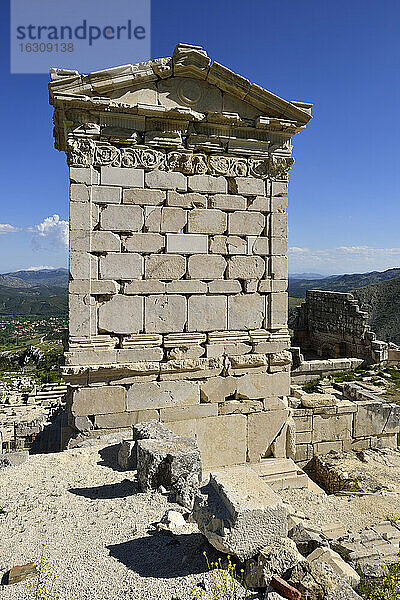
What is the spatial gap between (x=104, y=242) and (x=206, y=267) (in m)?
1.77

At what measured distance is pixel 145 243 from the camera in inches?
277

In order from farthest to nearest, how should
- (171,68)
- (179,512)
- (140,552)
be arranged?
(171,68)
(179,512)
(140,552)

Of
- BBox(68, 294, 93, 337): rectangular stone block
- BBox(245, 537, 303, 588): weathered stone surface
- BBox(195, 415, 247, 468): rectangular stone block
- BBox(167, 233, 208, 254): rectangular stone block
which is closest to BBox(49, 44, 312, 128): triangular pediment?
BBox(167, 233, 208, 254): rectangular stone block

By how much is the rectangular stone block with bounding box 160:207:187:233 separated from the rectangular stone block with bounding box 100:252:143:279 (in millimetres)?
687

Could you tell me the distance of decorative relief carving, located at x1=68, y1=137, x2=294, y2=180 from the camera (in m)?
6.78

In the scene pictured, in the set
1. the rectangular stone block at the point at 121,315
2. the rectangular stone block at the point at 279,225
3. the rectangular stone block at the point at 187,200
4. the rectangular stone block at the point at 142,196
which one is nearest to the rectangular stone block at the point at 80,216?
the rectangular stone block at the point at 142,196

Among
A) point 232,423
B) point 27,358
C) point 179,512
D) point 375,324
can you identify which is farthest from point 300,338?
point 27,358

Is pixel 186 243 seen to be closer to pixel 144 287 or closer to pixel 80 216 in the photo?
pixel 144 287

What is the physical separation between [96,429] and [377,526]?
467 centimetres

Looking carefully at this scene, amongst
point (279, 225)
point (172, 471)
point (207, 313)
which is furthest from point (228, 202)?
point (172, 471)

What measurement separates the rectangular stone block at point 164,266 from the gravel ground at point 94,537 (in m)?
3.08

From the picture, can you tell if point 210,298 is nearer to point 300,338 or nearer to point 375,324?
point 300,338

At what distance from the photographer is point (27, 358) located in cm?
5578

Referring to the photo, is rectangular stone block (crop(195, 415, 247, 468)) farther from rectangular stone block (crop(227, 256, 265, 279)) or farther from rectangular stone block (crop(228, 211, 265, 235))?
rectangular stone block (crop(228, 211, 265, 235))
